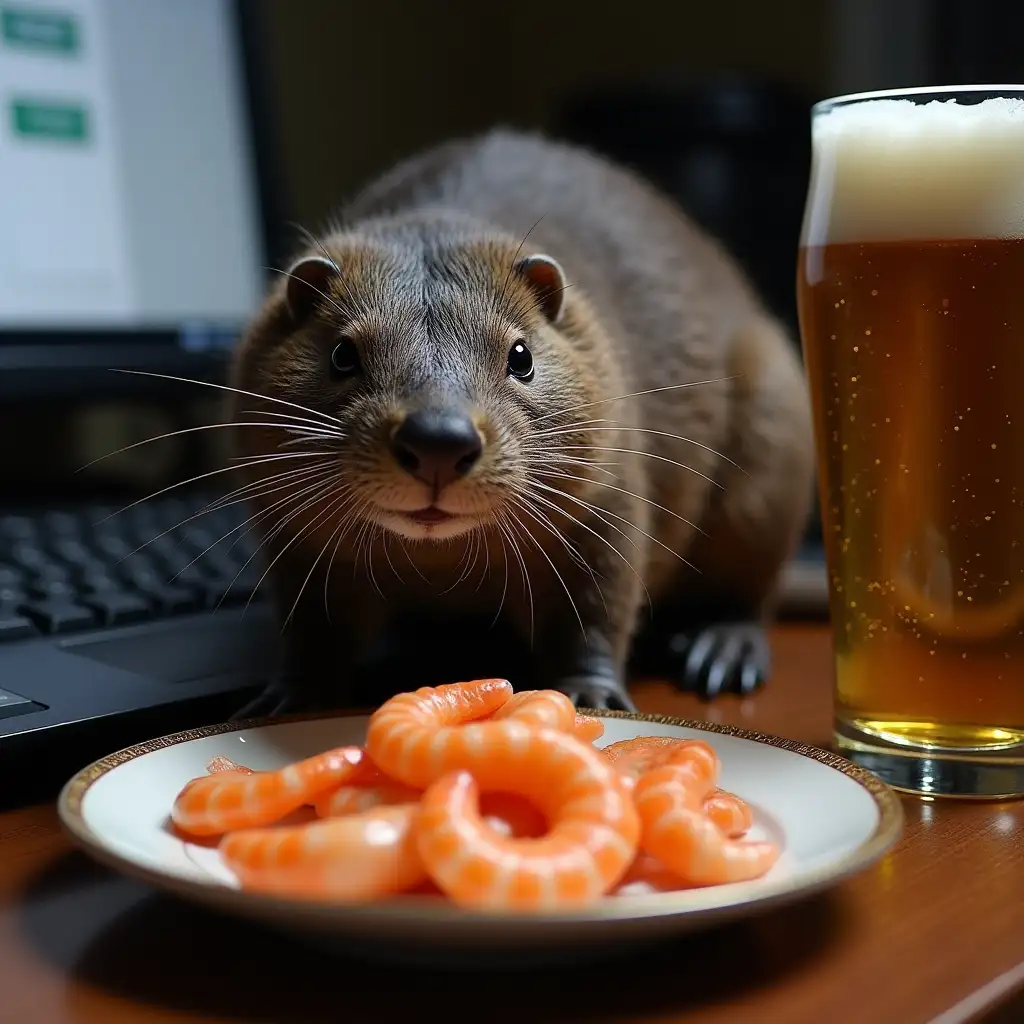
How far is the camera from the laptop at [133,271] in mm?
1292

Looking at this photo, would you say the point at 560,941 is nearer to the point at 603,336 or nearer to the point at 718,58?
the point at 603,336

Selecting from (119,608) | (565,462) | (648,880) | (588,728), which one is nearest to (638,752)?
(588,728)

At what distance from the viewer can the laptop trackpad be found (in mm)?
1099

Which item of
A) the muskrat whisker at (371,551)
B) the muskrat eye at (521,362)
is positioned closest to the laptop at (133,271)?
the muskrat whisker at (371,551)

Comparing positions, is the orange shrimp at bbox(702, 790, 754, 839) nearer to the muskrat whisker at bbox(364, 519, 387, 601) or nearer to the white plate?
the white plate

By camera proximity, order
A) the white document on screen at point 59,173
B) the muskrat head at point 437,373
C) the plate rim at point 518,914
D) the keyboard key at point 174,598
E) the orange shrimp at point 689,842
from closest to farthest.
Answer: the plate rim at point 518,914
the orange shrimp at point 689,842
the muskrat head at point 437,373
the keyboard key at point 174,598
the white document on screen at point 59,173

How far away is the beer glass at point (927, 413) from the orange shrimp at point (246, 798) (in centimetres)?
47

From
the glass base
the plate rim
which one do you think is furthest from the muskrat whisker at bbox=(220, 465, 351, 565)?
the glass base

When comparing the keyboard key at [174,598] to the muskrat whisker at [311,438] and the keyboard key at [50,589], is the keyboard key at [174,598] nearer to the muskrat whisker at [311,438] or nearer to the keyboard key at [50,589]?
the keyboard key at [50,589]

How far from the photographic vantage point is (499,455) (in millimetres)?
1089

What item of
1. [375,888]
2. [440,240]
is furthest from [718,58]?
[375,888]

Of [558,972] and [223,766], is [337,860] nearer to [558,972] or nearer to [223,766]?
[558,972]

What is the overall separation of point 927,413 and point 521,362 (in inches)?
14.9

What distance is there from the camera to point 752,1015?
25.1 inches
